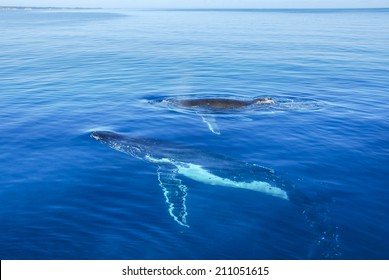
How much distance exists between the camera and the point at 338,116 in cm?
3444

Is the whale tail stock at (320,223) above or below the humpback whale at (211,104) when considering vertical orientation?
below

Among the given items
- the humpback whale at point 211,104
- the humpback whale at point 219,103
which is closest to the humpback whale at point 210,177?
the humpback whale at point 211,104

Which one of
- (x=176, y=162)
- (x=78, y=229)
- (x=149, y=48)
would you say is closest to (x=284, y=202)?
(x=176, y=162)

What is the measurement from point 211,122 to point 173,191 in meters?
11.9

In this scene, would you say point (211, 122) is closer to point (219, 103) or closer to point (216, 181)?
point (219, 103)

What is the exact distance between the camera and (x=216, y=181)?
2234 centimetres

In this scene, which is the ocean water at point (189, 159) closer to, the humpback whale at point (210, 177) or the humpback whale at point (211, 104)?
the humpback whale at point (210, 177)

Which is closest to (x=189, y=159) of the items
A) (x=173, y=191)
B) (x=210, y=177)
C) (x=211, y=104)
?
(x=210, y=177)

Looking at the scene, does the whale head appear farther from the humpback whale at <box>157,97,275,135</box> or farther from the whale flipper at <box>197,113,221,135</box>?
the humpback whale at <box>157,97,275,135</box>

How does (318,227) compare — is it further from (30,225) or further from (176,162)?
(30,225)

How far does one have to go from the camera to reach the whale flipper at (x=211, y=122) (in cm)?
3072

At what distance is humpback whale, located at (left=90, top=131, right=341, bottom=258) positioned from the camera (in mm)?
18562

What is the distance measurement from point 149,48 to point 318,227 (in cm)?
6569

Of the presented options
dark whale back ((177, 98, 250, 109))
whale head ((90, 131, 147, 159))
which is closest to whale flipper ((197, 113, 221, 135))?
dark whale back ((177, 98, 250, 109))
